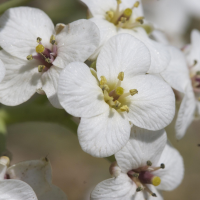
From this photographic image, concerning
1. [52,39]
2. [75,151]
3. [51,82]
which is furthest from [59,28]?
[75,151]

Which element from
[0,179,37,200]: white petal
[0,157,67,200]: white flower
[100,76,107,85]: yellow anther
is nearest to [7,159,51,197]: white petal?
[0,157,67,200]: white flower

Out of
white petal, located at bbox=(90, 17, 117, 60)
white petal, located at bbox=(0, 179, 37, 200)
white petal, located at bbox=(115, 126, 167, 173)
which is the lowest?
white petal, located at bbox=(0, 179, 37, 200)

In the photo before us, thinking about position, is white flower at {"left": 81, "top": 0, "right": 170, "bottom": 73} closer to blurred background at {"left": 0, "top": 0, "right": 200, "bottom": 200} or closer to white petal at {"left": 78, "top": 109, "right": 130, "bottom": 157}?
white petal at {"left": 78, "top": 109, "right": 130, "bottom": 157}

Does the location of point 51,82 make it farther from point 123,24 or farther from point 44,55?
point 123,24

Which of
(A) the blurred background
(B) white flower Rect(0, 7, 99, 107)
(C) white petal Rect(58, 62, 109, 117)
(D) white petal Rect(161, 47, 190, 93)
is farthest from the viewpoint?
(A) the blurred background

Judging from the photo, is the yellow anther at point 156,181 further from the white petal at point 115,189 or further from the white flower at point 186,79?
the white flower at point 186,79

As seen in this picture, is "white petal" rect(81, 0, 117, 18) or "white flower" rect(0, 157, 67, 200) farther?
"white petal" rect(81, 0, 117, 18)

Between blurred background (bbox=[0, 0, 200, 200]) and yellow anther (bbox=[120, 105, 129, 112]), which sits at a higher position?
yellow anther (bbox=[120, 105, 129, 112])

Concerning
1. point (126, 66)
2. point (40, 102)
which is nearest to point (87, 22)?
point (126, 66)
